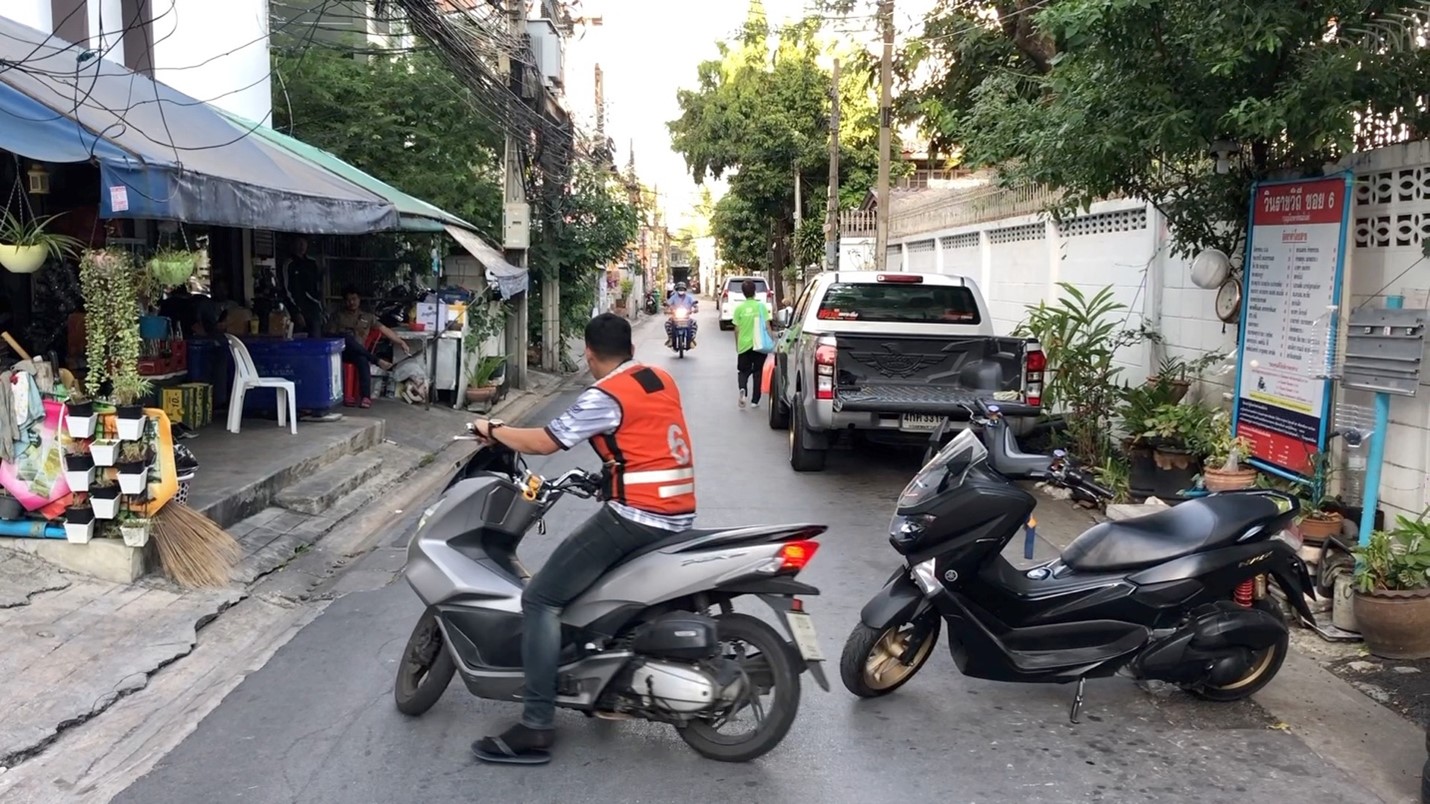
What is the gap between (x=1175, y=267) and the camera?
31.0 ft

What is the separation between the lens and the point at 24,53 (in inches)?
306

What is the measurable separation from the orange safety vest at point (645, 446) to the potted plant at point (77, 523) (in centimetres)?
344

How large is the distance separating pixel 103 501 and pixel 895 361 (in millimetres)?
6454

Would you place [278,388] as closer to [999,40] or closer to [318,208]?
[318,208]

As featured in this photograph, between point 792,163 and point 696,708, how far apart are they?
32190mm

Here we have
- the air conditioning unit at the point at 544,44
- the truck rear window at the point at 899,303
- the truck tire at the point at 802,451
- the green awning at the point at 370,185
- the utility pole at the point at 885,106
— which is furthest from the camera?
the air conditioning unit at the point at 544,44

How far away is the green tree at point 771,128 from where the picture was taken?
110ft

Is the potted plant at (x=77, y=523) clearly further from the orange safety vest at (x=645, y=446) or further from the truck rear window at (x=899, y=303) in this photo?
the truck rear window at (x=899, y=303)

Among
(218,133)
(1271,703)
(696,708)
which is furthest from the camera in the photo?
(218,133)

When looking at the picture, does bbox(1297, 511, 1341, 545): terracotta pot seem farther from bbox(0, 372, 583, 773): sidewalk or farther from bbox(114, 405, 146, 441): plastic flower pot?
bbox(114, 405, 146, 441): plastic flower pot

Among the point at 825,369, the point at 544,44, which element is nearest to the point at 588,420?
the point at 825,369

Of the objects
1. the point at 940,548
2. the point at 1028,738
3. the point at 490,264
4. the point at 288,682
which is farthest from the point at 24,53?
the point at 1028,738

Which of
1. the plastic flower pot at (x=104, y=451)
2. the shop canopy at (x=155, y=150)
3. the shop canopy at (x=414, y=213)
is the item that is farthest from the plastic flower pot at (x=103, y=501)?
the shop canopy at (x=414, y=213)

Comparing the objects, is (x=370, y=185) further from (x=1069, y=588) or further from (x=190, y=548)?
(x=1069, y=588)
